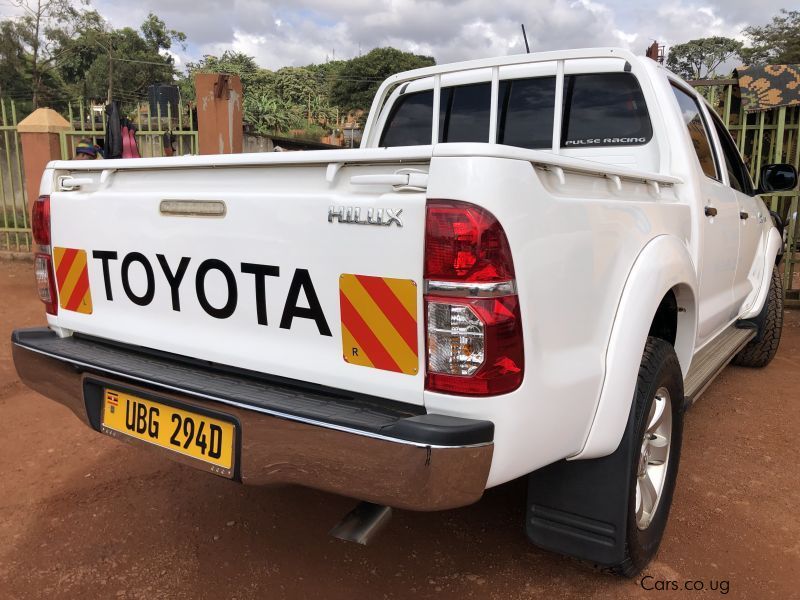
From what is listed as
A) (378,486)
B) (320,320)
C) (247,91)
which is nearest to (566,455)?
(378,486)

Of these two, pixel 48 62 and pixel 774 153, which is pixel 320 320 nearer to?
pixel 774 153

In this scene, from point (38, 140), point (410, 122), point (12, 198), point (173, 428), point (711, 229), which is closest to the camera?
point (173, 428)

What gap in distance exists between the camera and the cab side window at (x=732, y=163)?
149 inches

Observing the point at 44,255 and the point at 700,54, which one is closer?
the point at 44,255

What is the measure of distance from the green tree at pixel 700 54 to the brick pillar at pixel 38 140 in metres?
50.9

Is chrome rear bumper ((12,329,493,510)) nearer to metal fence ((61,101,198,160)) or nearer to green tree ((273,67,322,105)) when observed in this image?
metal fence ((61,101,198,160))

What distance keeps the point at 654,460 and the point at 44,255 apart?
2475mm

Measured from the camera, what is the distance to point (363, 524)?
1.87m

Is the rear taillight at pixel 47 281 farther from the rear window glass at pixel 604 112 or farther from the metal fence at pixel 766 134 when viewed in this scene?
the metal fence at pixel 766 134

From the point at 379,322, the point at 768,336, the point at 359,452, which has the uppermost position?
the point at 379,322

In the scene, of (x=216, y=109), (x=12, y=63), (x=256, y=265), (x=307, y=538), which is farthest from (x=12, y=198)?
(x=12, y=63)

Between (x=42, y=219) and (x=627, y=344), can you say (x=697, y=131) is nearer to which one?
(x=627, y=344)

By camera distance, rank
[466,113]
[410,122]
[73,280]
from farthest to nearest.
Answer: [410,122], [466,113], [73,280]

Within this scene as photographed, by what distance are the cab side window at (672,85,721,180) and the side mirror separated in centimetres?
74
